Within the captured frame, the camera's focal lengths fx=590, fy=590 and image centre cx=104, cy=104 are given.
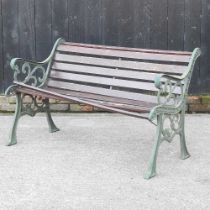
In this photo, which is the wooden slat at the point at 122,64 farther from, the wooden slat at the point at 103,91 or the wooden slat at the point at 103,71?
the wooden slat at the point at 103,91

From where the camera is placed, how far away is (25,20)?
6.89m

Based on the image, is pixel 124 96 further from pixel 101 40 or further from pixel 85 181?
pixel 101 40

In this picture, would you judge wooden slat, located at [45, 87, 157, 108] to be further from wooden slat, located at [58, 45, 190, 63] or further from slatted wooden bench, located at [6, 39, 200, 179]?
wooden slat, located at [58, 45, 190, 63]

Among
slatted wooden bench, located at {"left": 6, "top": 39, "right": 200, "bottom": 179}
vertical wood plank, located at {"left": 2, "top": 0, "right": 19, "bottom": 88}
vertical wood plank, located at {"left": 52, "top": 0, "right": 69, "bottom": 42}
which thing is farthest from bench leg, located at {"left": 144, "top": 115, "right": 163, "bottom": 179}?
vertical wood plank, located at {"left": 2, "top": 0, "right": 19, "bottom": 88}

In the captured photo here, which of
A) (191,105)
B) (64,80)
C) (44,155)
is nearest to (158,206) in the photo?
(44,155)

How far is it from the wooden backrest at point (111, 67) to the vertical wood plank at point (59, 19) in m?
0.76

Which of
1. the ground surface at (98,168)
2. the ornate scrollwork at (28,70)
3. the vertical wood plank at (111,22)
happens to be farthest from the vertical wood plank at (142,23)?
the ornate scrollwork at (28,70)

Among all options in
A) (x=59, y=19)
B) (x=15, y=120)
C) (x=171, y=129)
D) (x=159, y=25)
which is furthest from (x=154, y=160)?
(x=59, y=19)

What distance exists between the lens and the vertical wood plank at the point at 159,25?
6.80m

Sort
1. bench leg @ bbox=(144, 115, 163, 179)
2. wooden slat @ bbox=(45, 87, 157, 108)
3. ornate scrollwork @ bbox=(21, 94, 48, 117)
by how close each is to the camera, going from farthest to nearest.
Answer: ornate scrollwork @ bbox=(21, 94, 48, 117), wooden slat @ bbox=(45, 87, 157, 108), bench leg @ bbox=(144, 115, 163, 179)

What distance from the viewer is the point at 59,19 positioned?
688 centimetres

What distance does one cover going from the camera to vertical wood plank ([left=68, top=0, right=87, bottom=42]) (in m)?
6.86

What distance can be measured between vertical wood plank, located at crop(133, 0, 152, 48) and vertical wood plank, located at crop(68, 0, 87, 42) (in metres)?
0.60

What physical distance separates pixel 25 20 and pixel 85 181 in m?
2.89
